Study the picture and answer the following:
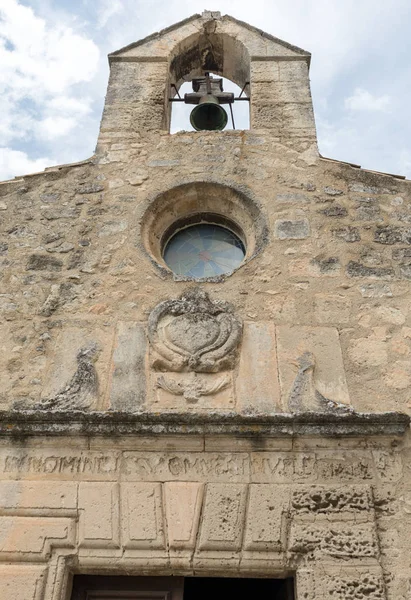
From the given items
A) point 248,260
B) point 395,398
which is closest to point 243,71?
point 248,260

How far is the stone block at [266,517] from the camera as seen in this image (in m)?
2.83

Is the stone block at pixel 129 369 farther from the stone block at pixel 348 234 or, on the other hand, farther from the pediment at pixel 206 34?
the pediment at pixel 206 34

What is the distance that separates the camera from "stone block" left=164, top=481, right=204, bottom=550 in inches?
112

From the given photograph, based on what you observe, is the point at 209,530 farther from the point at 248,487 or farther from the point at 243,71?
the point at 243,71

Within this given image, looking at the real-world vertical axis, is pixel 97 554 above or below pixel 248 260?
below

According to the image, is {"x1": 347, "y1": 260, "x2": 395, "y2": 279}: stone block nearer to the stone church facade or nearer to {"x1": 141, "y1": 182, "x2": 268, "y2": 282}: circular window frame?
the stone church facade

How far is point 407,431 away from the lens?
319 centimetres

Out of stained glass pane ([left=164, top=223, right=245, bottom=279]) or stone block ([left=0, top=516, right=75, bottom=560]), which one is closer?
stone block ([left=0, top=516, right=75, bottom=560])

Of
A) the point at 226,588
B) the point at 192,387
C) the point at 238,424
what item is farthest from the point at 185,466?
the point at 226,588

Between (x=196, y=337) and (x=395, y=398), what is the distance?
3.99 feet

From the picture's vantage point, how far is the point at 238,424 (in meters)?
3.10

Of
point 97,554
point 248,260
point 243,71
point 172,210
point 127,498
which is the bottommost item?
point 97,554

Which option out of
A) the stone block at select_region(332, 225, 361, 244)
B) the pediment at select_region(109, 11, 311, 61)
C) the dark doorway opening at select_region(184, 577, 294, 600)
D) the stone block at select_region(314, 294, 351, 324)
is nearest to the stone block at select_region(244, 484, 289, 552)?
the dark doorway opening at select_region(184, 577, 294, 600)

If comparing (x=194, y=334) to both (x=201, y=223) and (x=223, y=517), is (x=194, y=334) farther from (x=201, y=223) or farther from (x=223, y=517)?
(x=201, y=223)
